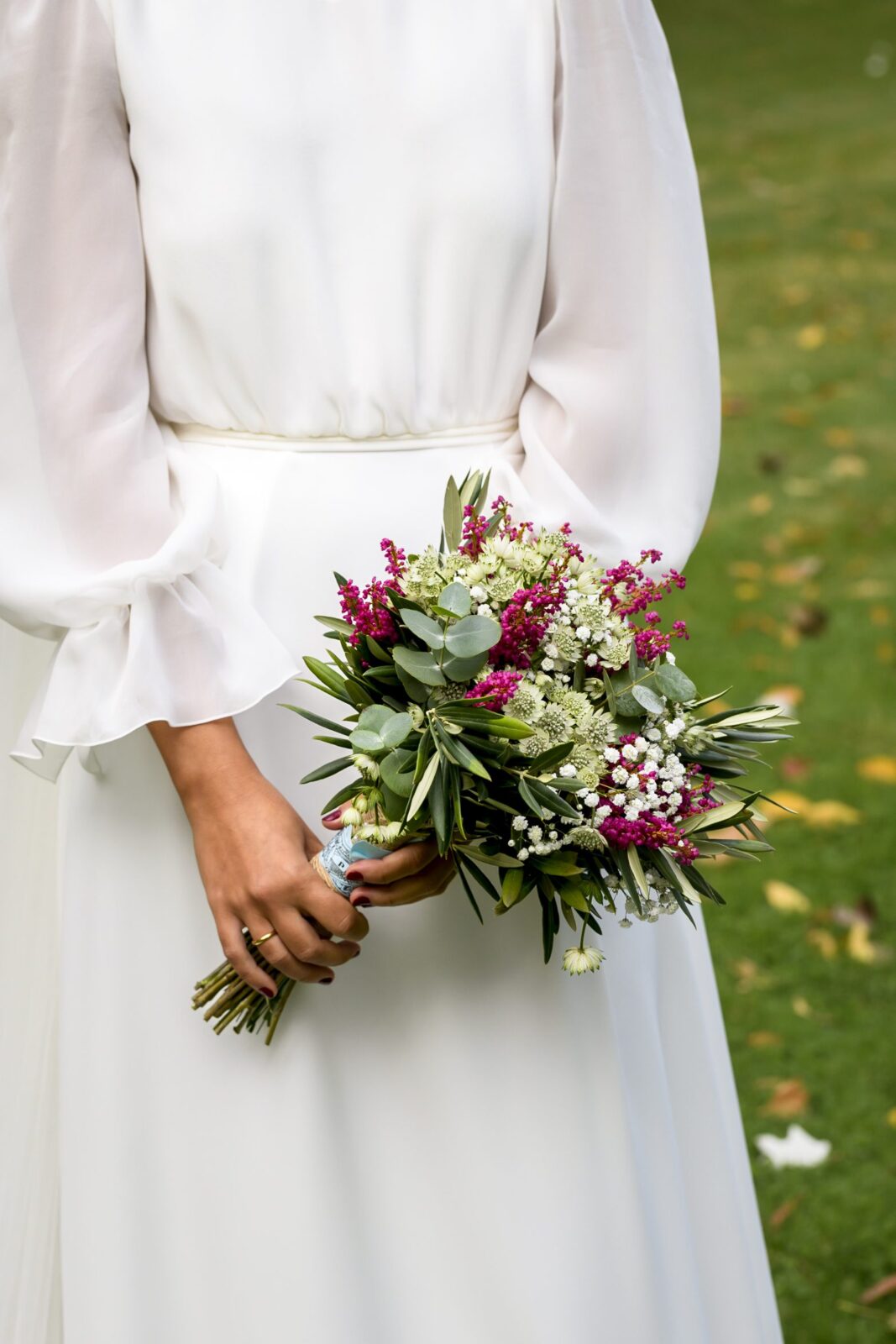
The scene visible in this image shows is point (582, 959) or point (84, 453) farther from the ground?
point (84, 453)

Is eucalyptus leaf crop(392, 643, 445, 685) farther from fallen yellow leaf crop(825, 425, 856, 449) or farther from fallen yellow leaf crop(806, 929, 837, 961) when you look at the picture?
fallen yellow leaf crop(825, 425, 856, 449)

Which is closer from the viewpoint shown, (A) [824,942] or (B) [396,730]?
(B) [396,730]

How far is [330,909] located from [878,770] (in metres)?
3.18

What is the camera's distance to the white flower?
3219 millimetres

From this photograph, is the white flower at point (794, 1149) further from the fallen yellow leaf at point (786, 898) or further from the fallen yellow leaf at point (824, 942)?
the fallen yellow leaf at point (786, 898)

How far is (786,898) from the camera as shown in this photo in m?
4.02

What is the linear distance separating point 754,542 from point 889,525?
1.80 ft

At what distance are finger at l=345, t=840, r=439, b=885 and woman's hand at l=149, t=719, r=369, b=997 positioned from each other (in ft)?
0.18

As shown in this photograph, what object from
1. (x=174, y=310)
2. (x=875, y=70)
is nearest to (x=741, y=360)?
(x=875, y=70)

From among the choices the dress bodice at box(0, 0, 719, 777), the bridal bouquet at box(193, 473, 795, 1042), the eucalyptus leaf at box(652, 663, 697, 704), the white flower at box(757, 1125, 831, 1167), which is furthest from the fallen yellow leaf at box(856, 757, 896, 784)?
the eucalyptus leaf at box(652, 663, 697, 704)

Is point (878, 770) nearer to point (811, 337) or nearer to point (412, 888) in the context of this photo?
point (412, 888)

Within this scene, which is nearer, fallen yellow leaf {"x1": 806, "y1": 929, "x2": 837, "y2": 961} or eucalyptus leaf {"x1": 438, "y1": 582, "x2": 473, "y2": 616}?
eucalyptus leaf {"x1": 438, "y1": 582, "x2": 473, "y2": 616}

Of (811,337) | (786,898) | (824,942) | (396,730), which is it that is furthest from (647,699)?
(811,337)

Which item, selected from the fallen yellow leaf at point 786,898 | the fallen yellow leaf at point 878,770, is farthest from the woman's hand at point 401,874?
the fallen yellow leaf at point 878,770
